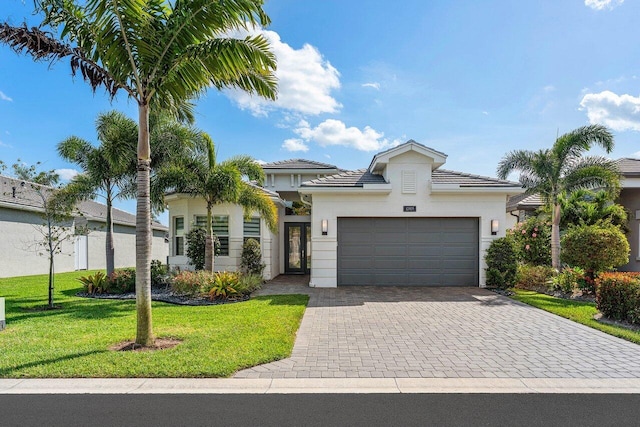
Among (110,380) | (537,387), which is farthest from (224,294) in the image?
(537,387)

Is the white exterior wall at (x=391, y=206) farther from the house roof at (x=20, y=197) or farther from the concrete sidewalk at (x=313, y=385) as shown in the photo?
the house roof at (x=20, y=197)

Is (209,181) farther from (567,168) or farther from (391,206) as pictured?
(567,168)

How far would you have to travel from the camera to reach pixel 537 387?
430 cm

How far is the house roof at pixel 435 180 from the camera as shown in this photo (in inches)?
475

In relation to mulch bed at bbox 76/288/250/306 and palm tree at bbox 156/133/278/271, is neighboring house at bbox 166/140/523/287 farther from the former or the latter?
mulch bed at bbox 76/288/250/306

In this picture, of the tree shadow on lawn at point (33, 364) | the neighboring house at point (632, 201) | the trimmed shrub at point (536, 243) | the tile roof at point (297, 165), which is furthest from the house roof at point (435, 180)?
the tree shadow on lawn at point (33, 364)

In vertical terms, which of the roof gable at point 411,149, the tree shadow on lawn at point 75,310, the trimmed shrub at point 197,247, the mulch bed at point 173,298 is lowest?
the mulch bed at point 173,298

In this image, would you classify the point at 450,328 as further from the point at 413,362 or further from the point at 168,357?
the point at 168,357

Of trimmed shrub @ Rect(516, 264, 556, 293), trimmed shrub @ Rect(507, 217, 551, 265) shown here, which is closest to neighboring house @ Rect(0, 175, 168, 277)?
trimmed shrub @ Rect(516, 264, 556, 293)

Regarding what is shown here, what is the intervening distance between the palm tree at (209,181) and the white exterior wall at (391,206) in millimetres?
2026

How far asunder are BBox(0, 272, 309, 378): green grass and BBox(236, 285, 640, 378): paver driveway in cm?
45

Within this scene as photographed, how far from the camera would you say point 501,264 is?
461 inches

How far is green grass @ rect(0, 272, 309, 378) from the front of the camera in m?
4.75

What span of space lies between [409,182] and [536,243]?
7007mm
